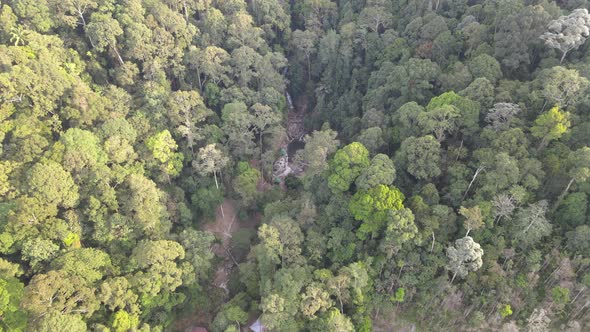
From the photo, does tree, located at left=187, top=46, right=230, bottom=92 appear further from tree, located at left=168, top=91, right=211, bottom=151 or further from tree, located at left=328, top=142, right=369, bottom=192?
tree, located at left=328, top=142, right=369, bottom=192

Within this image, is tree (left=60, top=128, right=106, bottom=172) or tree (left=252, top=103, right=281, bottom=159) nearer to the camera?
tree (left=60, top=128, right=106, bottom=172)

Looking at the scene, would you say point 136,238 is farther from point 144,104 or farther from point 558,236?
point 558,236

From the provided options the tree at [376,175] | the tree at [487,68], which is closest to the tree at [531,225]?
the tree at [376,175]

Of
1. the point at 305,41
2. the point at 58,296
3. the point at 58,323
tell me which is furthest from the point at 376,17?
the point at 58,323

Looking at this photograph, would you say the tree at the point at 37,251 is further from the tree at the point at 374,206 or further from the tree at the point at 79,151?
the tree at the point at 374,206

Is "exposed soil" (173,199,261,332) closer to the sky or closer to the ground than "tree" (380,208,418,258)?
closer to the ground

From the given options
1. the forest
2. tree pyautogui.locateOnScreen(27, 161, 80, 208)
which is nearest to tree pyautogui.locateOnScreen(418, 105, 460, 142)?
the forest
